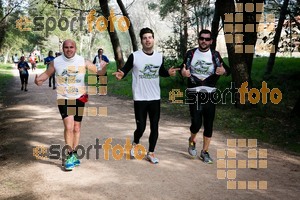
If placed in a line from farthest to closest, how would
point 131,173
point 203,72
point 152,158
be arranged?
point 152,158 → point 203,72 → point 131,173

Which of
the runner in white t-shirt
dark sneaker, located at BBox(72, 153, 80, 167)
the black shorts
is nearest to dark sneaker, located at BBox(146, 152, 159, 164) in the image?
dark sneaker, located at BBox(72, 153, 80, 167)

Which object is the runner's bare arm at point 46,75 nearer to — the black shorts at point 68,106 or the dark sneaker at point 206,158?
the black shorts at point 68,106

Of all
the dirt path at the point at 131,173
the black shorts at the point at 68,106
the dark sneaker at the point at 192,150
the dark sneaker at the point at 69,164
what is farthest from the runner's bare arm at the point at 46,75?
the dark sneaker at the point at 192,150

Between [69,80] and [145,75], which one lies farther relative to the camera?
[145,75]

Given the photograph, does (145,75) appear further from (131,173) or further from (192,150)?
(192,150)

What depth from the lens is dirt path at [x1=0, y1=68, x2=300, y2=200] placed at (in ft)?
16.0

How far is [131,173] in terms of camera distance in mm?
5625

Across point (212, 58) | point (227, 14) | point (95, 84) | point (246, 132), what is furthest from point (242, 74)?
point (95, 84)

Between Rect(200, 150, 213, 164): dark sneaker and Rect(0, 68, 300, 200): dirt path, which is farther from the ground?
Rect(200, 150, 213, 164): dark sneaker

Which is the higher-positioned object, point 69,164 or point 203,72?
point 203,72

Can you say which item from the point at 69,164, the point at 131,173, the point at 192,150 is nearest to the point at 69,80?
the point at 69,164

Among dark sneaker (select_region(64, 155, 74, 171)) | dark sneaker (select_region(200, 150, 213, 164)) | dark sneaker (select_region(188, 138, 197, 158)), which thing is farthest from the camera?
dark sneaker (select_region(188, 138, 197, 158))

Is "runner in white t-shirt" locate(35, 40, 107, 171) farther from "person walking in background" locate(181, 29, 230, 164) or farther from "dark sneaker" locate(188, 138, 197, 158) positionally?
"dark sneaker" locate(188, 138, 197, 158)

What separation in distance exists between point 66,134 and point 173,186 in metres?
2.10
